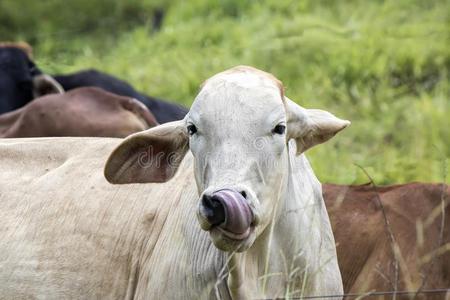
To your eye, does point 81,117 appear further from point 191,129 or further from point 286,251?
point 191,129

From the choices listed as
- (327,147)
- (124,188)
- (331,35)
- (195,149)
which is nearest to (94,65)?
(331,35)

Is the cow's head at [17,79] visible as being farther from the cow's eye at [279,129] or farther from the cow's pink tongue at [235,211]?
the cow's pink tongue at [235,211]

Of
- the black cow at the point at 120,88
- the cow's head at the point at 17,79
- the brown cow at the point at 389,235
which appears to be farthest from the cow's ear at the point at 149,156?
the cow's head at the point at 17,79

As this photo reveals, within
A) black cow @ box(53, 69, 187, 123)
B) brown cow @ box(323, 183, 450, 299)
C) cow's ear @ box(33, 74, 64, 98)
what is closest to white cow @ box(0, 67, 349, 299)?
brown cow @ box(323, 183, 450, 299)

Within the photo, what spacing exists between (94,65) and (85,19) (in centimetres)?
267

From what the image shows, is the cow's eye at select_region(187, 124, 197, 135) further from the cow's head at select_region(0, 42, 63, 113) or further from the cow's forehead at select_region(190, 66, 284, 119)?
the cow's head at select_region(0, 42, 63, 113)

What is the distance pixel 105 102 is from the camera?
9.34 metres

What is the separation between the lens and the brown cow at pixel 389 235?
6438 millimetres

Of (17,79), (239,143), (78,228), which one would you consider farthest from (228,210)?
(17,79)

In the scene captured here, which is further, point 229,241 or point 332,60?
point 332,60

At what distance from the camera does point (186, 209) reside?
5695mm

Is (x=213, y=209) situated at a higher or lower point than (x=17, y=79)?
higher

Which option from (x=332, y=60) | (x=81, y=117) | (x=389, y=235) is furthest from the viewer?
(x=332, y=60)

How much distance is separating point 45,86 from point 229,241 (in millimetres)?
6369
